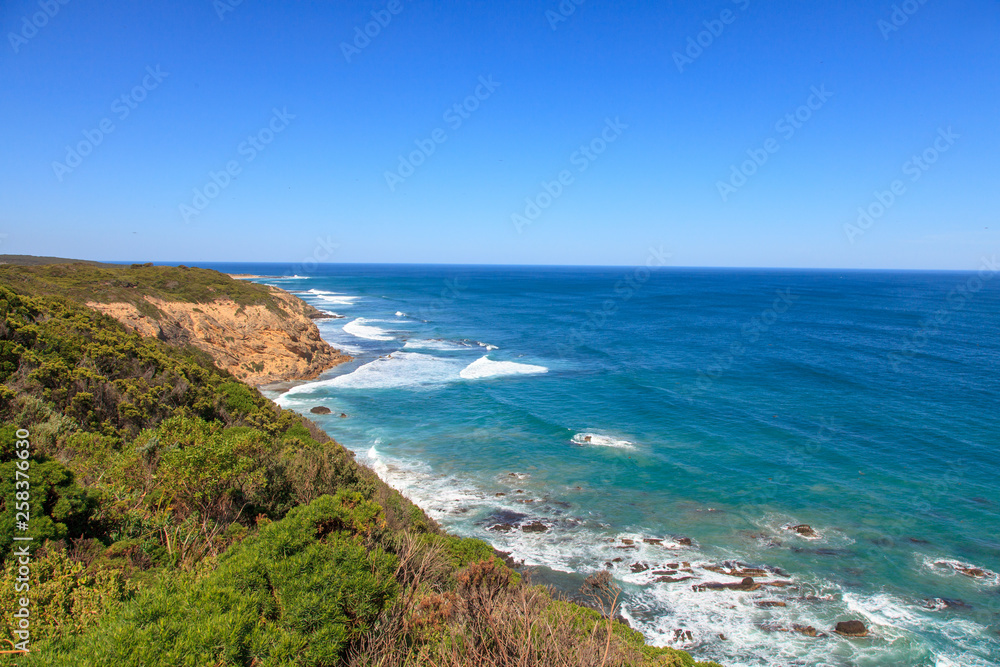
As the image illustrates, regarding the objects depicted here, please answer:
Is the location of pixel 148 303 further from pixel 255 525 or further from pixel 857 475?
pixel 857 475

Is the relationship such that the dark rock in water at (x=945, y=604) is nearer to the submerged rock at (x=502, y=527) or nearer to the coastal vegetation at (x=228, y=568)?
the coastal vegetation at (x=228, y=568)

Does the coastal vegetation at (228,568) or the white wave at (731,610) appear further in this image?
the white wave at (731,610)

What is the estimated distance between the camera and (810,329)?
2717 inches

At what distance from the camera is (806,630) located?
1531cm

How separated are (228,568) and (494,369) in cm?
3979

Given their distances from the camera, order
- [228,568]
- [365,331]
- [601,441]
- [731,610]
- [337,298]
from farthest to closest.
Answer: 1. [337,298]
2. [365,331]
3. [601,441]
4. [731,610]
5. [228,568]

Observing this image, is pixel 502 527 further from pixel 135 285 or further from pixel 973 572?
pixel 135 285

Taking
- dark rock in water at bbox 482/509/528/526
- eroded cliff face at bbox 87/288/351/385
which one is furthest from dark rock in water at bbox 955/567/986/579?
eroded cliff face at bbox 87/288/351/385

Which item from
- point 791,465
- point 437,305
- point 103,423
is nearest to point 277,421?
point 103,423

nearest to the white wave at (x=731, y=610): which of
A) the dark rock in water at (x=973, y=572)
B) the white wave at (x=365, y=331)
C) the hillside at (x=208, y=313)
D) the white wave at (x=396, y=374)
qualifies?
the dark rock in water at (x=973, y=572)

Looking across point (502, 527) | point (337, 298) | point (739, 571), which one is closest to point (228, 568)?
point (502, 527)

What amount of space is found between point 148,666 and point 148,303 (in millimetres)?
39570

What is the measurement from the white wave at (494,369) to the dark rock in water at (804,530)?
2667cm

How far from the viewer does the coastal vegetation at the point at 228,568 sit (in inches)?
246
